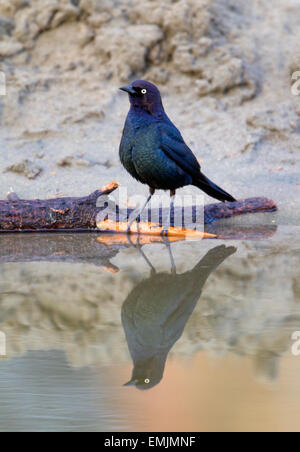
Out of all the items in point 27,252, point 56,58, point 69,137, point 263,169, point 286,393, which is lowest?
point 286,393

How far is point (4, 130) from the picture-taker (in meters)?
8.07

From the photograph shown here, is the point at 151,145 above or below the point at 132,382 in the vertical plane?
above

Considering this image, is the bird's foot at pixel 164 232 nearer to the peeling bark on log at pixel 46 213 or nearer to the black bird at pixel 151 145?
the black bird at pixel 151 145

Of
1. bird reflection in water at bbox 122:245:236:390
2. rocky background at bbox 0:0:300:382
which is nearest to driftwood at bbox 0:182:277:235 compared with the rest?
rocky background at bbox 0:0:300:382

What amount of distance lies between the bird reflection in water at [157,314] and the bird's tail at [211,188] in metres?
1.24

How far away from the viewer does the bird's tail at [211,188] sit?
5.98m

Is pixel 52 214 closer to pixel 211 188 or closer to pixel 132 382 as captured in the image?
pixel 211 188

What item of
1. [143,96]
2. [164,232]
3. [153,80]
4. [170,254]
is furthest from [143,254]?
[153,80]

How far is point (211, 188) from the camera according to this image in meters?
6.07

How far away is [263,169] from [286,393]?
16.7 ft

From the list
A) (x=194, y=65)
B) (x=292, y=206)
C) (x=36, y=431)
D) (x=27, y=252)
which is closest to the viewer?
(x=36, y=431)

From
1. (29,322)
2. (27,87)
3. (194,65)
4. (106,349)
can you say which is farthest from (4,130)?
(106,349)

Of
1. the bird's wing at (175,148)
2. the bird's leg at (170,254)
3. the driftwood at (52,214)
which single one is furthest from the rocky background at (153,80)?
the driftwood at (52,214)

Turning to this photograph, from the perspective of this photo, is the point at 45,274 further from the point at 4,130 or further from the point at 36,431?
the point at 4,130
